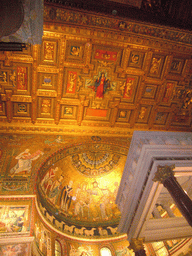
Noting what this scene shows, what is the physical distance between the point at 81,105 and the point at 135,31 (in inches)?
154

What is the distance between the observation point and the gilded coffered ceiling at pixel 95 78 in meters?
8.26

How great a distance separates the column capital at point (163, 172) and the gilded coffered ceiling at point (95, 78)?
534cm

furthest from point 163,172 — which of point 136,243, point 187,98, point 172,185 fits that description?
point 187,98

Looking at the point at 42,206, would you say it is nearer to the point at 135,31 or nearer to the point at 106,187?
the point at 106,187

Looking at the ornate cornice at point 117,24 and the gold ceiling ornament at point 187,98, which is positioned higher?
the ornate cornice at point 117,24

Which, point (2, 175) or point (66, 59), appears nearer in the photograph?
point (2, 175)

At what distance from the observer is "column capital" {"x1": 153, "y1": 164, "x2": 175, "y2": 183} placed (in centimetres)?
538

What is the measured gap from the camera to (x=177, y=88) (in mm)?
10445

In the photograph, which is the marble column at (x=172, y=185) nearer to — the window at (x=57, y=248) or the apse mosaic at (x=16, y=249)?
the apse mosaic at (x=16, y=249)

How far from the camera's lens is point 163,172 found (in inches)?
213

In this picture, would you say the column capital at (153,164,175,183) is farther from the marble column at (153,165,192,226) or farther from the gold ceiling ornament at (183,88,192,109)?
the gold ceiling ornament at (183,88,192,109)

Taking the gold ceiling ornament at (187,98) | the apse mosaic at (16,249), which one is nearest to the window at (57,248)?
the apse mosaic at (16,249)

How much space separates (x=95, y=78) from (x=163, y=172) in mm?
5581

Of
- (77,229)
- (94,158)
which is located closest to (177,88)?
(94,158)
